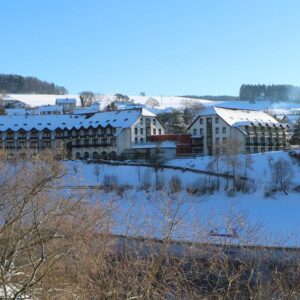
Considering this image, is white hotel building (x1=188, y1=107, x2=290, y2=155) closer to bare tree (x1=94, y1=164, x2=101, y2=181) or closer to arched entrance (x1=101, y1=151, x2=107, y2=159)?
arched entrance (x1=101, y1=151, x2=107, y2=159)

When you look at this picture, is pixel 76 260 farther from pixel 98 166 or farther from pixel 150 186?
pixel 98 166

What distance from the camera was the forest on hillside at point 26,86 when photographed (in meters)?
162

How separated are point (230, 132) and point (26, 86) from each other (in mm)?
125715

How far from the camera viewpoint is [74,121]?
62.2m

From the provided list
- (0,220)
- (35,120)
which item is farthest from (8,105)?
(0,220)

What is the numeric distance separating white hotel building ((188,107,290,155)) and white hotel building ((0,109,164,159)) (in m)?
→ 6.29

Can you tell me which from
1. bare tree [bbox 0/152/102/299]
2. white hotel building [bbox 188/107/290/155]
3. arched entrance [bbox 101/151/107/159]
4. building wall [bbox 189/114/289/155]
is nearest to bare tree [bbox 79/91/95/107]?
arched entrance [bbox 101/151/107/159]

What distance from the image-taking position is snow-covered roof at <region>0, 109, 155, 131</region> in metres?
59.0

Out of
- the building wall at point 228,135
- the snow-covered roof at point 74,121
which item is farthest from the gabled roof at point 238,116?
the snow-covered roof at point 74,121

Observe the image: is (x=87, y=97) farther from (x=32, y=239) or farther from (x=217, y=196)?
(x=32, y=239)

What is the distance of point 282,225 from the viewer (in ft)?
116

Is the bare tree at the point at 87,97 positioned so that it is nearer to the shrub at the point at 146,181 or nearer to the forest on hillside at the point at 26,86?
the forest on hillside at the point at 26,86

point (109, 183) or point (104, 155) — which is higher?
point (104, 155)

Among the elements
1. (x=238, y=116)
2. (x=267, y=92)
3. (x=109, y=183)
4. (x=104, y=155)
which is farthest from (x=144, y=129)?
(x=267, y=92)
